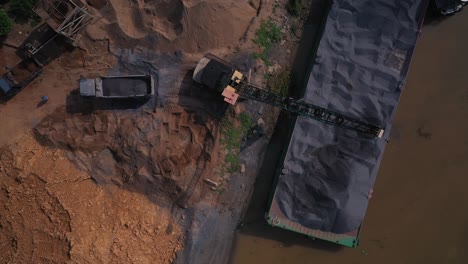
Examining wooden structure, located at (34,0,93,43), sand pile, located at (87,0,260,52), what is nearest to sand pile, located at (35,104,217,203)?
sand pile, located at (87,0,260,52)

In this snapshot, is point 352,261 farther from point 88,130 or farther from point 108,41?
point 108,41

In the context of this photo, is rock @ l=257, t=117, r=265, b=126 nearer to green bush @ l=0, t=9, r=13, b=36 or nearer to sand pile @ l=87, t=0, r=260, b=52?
sand pile @ l=87, t=0, r=260, b=52

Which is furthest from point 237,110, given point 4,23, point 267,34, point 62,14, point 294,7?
point 4,23

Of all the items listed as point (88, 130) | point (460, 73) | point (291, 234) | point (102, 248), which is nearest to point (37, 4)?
point (88, 130)

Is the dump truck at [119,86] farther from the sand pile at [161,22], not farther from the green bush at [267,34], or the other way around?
the green bush at [267,34]

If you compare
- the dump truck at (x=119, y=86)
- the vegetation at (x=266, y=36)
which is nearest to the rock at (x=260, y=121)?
the vegetation at (x=266, y=36)
